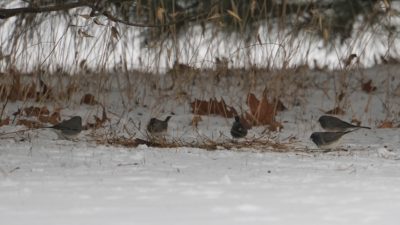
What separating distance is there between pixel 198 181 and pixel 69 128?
1.54 m

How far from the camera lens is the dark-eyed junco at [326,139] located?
13.0 ft

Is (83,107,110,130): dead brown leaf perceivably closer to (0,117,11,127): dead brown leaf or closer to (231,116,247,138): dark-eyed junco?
(0,117,11,127): dead brown leaf

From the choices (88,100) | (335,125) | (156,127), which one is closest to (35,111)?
(88,100)

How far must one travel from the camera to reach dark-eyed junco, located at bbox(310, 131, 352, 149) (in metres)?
3.97

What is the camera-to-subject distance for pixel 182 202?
2410 mm

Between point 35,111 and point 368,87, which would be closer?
point 35,111

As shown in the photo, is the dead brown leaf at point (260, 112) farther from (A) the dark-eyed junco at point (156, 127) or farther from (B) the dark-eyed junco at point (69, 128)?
(B) the dark-eyed junco at point (69, 128)

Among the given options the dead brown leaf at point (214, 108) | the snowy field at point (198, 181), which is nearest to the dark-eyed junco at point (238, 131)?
the snowy field at point (198, 181)

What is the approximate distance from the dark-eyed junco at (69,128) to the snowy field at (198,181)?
2.5 inches

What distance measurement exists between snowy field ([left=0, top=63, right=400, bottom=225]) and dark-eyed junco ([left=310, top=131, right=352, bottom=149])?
0.16ft

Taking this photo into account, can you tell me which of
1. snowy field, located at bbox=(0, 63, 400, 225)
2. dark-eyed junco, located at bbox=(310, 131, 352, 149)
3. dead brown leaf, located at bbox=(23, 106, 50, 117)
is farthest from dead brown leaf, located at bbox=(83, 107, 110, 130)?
dark-eyed junco, located at bbox=(310, 131, 352, 149)

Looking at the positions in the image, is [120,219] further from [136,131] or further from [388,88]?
[388,88]

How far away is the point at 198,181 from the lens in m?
2.79

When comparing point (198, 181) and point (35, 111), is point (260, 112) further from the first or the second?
point (198, 181)
